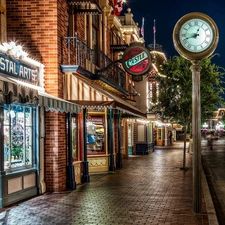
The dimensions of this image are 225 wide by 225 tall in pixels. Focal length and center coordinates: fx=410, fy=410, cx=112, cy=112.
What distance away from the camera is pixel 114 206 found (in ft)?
30.9

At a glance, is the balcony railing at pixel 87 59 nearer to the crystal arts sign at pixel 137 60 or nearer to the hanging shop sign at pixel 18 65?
the crystal arts sign at pixel 137 60

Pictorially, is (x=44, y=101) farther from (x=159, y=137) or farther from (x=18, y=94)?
(x=159, y=137)

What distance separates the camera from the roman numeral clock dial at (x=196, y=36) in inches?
330

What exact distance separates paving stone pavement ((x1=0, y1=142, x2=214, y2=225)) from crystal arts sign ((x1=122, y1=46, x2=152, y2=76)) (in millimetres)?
5171

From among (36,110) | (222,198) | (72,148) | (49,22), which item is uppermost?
(49,22)

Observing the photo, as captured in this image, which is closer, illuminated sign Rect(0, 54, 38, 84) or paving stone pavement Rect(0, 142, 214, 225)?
paving stone pavement Rect(0, 142, 214, 225)

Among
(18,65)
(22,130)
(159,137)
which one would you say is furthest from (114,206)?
(159,137)

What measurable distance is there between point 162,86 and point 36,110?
1006cm

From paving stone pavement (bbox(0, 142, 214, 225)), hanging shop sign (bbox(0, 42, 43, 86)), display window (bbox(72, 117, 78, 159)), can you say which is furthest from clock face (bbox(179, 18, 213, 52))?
display window (bbox(72, 117, 78, 159))

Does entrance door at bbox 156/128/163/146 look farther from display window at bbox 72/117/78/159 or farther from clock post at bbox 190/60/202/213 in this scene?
clock post at bbox 190/60/202/213

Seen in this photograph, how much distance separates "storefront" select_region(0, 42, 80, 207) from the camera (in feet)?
31.3

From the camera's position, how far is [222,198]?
38.2 feet

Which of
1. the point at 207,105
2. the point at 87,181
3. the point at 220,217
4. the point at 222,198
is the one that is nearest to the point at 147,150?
the point at 207,105

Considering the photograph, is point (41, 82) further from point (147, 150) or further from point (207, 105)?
point (147, 150)
